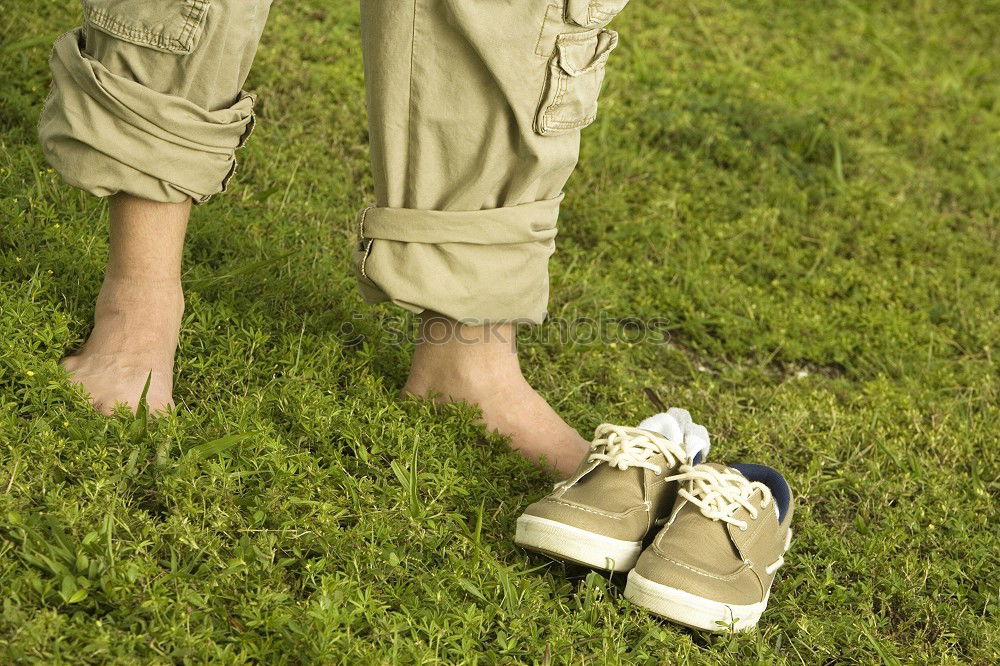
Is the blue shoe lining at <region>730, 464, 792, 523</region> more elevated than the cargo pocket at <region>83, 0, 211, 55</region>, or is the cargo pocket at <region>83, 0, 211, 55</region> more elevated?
the cargo pocket at <region>83, 0, 211, 55</region>

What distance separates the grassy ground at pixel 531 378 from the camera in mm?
1884

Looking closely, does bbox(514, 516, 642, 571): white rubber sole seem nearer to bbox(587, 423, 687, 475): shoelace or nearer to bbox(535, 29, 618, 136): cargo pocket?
bbox(587, 423, 687, 475): shoelace

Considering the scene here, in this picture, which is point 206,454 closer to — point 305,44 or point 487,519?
point 487,519

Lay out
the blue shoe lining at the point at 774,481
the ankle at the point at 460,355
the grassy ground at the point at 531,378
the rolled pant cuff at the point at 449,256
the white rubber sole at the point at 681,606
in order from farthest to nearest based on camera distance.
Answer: the ankle at the point at 460,355
the blue shoe lining at the point at 774,481
the rolled pant cuff at the point at 449,256
the white rubber sole at the point at 681,606
the grassy ground at the point at 531,378

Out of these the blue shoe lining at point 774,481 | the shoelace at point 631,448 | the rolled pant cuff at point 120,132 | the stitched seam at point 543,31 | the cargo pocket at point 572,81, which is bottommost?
the blue shoe lining at point 774,481

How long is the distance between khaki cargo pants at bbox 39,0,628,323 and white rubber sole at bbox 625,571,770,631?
71cm

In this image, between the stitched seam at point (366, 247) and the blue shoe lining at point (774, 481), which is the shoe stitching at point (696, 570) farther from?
the stitched seam at point (366, 247)

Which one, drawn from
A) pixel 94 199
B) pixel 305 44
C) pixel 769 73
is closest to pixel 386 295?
pixel 94 199

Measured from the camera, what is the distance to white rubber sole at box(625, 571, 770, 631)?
2016 mm

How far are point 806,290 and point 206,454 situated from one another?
257 centimetres

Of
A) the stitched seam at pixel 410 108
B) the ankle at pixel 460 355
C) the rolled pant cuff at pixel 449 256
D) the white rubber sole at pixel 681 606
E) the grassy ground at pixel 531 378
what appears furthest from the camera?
the ankle at pixel 460 355

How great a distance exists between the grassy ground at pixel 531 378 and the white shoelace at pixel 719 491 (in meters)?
0.24

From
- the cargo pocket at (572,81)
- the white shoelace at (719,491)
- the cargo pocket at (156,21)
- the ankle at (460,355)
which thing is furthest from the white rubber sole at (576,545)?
the cargo pocket at (156,21)

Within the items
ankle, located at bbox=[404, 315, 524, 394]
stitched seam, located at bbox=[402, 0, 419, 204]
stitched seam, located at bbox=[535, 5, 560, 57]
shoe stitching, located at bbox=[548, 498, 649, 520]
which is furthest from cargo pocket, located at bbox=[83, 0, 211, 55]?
shoe stitching, located at bbox=[548, 498, 649, 520]
